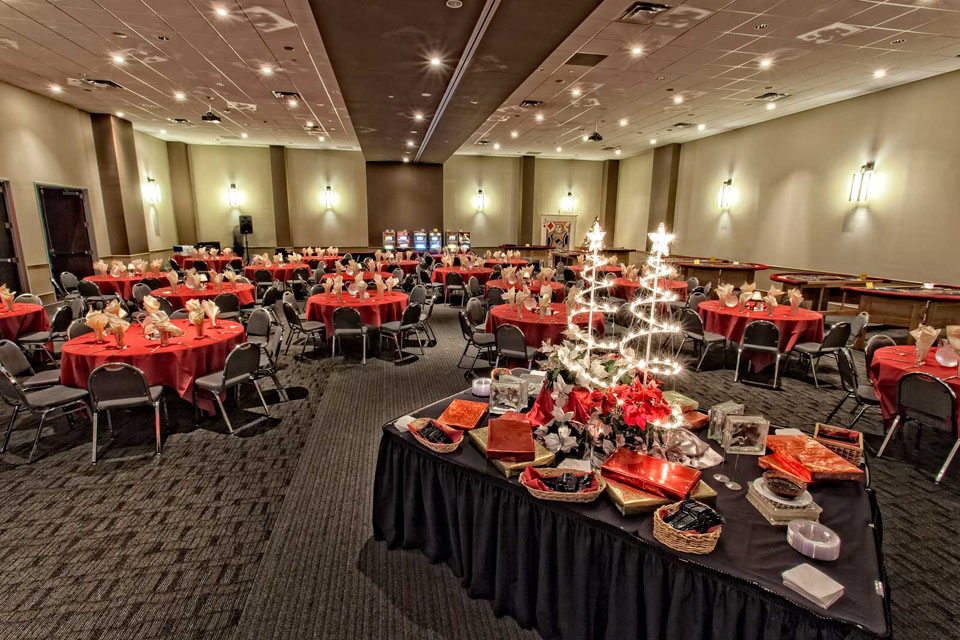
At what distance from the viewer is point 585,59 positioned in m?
7.16

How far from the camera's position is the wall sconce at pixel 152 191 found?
14.6 meters

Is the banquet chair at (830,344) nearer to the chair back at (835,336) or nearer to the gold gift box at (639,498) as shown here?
the chair back at (835,336)

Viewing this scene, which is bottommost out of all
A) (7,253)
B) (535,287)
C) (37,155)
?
(535,287)

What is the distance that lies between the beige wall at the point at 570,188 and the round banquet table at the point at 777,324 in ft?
44.9

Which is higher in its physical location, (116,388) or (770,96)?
(770,96)

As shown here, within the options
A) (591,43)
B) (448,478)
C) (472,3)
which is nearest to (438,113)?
(591,43)

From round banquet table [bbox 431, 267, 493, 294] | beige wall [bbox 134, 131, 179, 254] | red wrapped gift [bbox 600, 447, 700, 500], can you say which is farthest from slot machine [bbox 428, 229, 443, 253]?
red wrapped gift [bbox 600, 447, 700, 500]

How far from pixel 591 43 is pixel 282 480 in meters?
6.75

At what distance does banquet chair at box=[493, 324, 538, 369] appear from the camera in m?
5.43

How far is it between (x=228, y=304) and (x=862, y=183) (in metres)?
12.6

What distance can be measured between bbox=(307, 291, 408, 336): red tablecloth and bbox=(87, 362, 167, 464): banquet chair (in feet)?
9.91

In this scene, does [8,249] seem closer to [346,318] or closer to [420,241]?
[346,318]

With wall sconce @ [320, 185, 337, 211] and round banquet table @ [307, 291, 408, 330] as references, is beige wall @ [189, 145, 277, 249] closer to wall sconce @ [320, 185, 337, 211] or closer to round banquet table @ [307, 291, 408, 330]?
wall sconce @ [320, 185, 337, 211]

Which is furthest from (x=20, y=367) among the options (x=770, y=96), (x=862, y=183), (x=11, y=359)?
(x=862, y=183)
